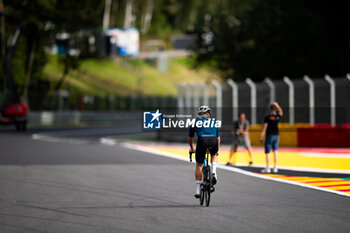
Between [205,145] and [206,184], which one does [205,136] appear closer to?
[205,145]

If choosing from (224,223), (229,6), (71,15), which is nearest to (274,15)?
(229,6)

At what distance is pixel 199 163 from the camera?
435 inches

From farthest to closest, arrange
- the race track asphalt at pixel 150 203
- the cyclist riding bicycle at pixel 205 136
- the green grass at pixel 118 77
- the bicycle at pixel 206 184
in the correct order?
the green grass at pixel 118 77 → the bicycle at pixel 206 184 → the cyclist riding bicycle at pixel 205 136 → the race track asphalt at pixel 150 203

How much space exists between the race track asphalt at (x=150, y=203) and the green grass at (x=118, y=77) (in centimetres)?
6334

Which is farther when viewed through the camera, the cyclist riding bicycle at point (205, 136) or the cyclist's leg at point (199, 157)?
the cyclist's leg at point (199, 157)

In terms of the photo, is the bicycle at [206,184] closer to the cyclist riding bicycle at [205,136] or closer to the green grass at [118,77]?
the cyclist riding bicycle at [205,136]

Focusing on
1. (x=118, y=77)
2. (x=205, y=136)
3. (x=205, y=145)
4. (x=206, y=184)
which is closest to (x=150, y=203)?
(x=206, y=184)

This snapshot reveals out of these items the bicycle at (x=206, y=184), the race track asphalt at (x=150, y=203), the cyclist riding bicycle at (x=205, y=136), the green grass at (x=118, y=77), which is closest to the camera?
the race track asphalt at (x=150, y=203)

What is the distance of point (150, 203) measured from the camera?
11.5 m

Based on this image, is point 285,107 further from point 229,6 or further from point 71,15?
point 71,15

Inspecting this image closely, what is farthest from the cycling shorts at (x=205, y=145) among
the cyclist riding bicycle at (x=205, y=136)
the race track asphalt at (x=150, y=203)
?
the race track asphalt at (x=150, y=203)

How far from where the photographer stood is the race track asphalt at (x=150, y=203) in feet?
30.5

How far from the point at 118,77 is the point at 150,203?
87.0 m

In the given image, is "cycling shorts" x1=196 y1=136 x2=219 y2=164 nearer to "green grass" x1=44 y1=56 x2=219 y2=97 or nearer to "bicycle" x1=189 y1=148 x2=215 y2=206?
"bicycle" x1=189 y1=148 x2=215 y2=206
